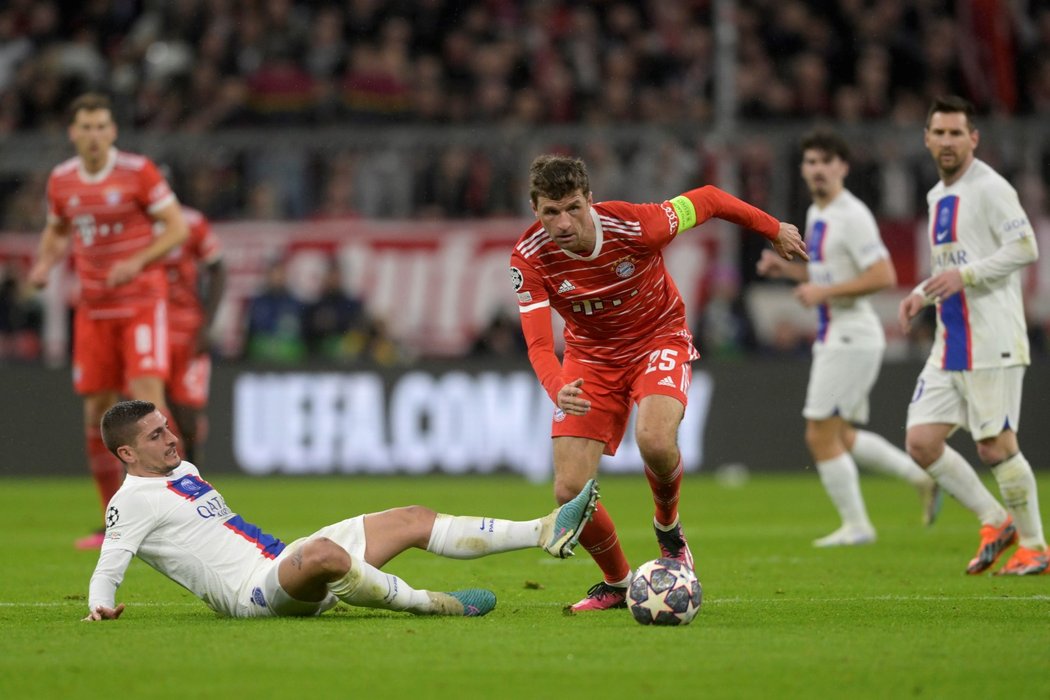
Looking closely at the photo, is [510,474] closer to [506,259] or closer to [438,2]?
[506,259]

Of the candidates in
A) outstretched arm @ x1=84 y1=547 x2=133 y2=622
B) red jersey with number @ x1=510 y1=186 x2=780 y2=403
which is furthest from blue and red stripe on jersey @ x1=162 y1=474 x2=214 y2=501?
red jersey with number @ x1=510 y1=186 x2=780 y2=403

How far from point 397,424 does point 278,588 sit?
1114cm

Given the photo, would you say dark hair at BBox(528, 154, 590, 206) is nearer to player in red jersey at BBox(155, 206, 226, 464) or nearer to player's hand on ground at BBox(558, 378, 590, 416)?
player's hand on ground at BBox(558, 378, 590, 416)

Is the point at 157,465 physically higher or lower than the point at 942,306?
lower

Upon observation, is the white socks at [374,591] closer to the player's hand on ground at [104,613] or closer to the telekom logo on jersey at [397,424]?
the player's hand on ground at [104,613]

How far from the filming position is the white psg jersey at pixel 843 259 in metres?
11.3

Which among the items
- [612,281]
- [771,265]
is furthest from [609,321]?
[771,265]

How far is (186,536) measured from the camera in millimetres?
7055

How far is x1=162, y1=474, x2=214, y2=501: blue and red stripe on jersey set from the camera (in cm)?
715

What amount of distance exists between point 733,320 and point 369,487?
4.48 meters

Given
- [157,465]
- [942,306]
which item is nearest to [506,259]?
[942,306]

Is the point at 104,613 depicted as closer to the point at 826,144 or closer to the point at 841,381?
the point at 841,381

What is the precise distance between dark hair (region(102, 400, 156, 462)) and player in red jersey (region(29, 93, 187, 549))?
13.2 ft

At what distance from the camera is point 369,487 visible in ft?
55.2
